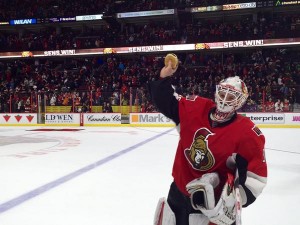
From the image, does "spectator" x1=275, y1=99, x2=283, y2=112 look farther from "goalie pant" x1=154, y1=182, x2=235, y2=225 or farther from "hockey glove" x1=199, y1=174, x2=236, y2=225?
"hockey glove" x1=199, y1=174, x2=236, y2=225

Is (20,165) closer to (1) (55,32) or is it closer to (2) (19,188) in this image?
(2) (19,188)

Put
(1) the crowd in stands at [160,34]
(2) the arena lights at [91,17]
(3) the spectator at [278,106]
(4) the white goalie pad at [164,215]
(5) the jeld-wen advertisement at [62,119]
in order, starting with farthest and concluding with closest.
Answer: (2) the arena lights at [91,17], (1) the crowd in stands at [160,34], (5) the jeld-wen advertisement at [62,119], (3) the spectator at [278,106], (4) the white goalie pad at [164,215]

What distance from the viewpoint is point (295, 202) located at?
3295 mm

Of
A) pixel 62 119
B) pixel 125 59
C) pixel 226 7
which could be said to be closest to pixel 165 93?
pixel 62 119

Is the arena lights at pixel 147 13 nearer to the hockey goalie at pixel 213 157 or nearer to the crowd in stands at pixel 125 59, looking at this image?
the crowd in stands at pixel 125 59

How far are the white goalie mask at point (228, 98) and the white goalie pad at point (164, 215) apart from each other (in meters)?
0.54

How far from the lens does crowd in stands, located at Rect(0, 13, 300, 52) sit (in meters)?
20.2

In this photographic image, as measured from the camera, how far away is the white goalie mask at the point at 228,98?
5.22 feet

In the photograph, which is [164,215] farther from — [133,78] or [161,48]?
[161,48]

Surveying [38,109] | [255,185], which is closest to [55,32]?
[38,109]

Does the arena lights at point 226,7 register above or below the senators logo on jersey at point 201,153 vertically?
above

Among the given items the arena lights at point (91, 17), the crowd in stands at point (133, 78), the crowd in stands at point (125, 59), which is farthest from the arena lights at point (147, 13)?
the crowd in stands at point (133, 78)

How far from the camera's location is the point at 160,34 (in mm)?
21891

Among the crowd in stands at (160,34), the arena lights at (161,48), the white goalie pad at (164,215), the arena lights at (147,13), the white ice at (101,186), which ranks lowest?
the white ice at (101,186)
